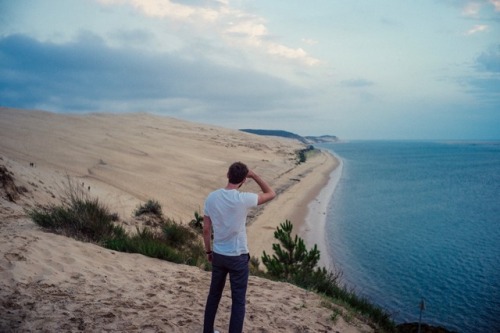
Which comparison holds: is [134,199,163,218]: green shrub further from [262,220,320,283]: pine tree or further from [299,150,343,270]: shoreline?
[299,150,343,270]: shoreline

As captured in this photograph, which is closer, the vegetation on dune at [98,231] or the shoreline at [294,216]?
the vegetation on dune at [98,231]

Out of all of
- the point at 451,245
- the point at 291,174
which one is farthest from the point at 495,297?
the point at 291,174

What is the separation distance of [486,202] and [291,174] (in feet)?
56.3

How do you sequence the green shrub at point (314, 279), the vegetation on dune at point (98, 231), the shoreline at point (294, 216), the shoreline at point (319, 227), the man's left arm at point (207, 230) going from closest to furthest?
the man's left arm at point (207, 230) < the vegetation on dune at point (98, 231) < the green shrub at point (314, 279) < the shoreline at point (319, 227) < the shoreline at point (294, 216)

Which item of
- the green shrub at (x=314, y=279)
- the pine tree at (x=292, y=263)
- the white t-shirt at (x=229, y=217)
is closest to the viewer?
the white t-shirt at (x=229, y=217)

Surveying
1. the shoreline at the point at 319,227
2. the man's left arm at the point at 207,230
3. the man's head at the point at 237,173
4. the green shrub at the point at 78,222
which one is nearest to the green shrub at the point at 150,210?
the green shrub at the point at 78,222

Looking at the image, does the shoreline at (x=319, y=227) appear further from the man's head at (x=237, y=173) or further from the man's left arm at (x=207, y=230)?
the man's head at (x=237, y=173)

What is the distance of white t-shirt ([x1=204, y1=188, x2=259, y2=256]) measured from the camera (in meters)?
3.66

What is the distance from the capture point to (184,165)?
30.9 m

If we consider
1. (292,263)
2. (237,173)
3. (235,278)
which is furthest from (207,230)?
(292,263)

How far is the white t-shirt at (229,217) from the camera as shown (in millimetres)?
3664

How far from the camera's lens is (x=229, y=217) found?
367 cm

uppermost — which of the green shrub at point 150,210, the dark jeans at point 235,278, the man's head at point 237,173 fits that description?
the man's head at point 237,173

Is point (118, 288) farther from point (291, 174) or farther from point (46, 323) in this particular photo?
point (291, 174)
